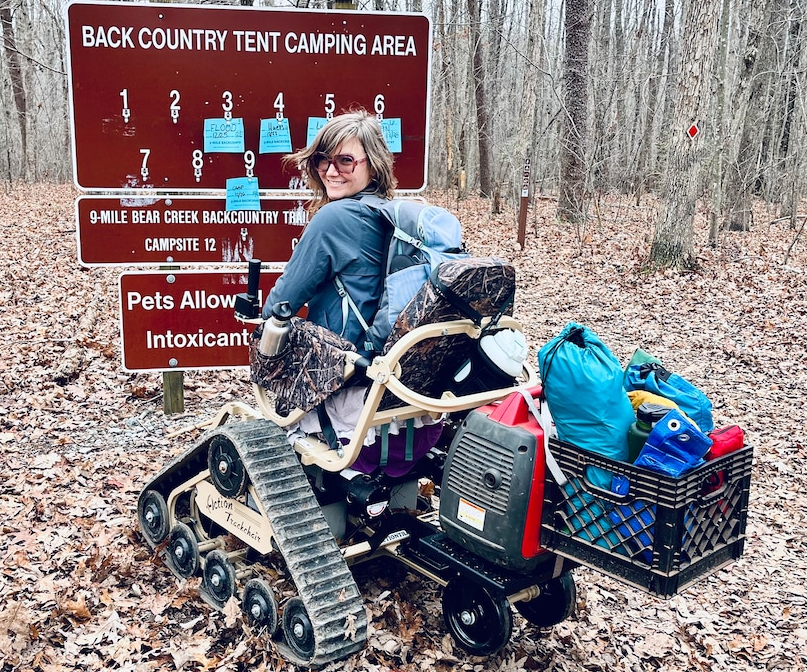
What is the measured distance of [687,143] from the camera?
12.2m

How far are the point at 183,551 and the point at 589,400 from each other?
236cm

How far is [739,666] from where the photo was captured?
11.8 feet

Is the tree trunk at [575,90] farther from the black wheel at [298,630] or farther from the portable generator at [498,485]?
the black wheel at [298,630]

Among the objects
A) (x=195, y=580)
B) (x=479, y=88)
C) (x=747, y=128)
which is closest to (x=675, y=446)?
(x=195, y=580)

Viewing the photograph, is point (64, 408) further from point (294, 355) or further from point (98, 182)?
point (294, 355)

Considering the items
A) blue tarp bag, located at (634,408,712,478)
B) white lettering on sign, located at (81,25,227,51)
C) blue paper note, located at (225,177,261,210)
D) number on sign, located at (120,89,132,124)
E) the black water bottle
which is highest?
white lettering on sign, located at (81,25,227,51)

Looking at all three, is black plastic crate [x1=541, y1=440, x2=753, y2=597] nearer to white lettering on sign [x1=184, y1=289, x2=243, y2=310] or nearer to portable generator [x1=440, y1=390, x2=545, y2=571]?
portable generator [x1=440, y1=390, x2=545, y2=571]

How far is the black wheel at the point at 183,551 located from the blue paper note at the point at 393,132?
10.1 feet

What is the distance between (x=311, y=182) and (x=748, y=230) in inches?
657

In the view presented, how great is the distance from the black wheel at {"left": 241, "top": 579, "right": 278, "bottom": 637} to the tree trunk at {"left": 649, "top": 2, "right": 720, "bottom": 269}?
10764 millimetres

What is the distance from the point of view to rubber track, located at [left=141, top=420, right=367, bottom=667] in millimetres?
3043

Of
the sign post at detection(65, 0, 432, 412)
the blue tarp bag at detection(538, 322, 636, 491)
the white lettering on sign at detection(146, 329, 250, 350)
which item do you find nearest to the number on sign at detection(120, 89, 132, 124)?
the sign post at detection(65, 0, 432, 412)

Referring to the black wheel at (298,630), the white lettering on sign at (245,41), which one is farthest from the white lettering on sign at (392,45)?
the black wheel at (298,630)

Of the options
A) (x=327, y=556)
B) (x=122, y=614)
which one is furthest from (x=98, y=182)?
(x=327, y=556)
